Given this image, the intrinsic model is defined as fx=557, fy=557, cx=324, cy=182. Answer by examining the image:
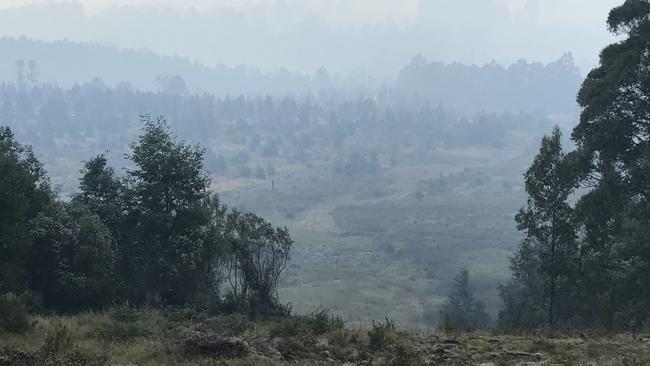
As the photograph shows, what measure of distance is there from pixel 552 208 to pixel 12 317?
2171cm

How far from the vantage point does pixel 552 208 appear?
83.3 ft

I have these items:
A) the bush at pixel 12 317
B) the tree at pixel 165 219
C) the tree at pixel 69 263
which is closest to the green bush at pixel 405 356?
the bush at pixel 12 317

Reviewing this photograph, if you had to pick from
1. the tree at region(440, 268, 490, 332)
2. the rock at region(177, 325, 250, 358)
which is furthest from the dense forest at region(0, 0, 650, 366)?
the tree at region(440, 268, 490, 332)

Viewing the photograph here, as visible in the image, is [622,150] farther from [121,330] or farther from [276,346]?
[121,330]

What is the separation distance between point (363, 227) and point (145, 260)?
12221 centimetres

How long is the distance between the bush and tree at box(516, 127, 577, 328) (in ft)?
67.9

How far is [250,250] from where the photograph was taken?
2839cm

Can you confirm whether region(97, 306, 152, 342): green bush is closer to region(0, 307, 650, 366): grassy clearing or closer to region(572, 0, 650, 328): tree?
region(0, 307, 650, 366): grassy clearing

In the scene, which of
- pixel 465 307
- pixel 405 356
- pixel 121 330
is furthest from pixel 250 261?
pixel 465 307

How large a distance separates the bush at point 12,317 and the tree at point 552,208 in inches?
815

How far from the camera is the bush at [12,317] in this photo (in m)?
12.3

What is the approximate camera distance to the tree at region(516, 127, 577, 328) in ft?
82.2

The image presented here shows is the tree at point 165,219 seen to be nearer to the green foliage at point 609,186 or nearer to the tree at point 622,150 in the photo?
the green foliage at point 609,186

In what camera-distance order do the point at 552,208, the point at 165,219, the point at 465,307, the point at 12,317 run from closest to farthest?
the point at 12,317
the point at 552,208
the point at 165,219
the point at 465,307
